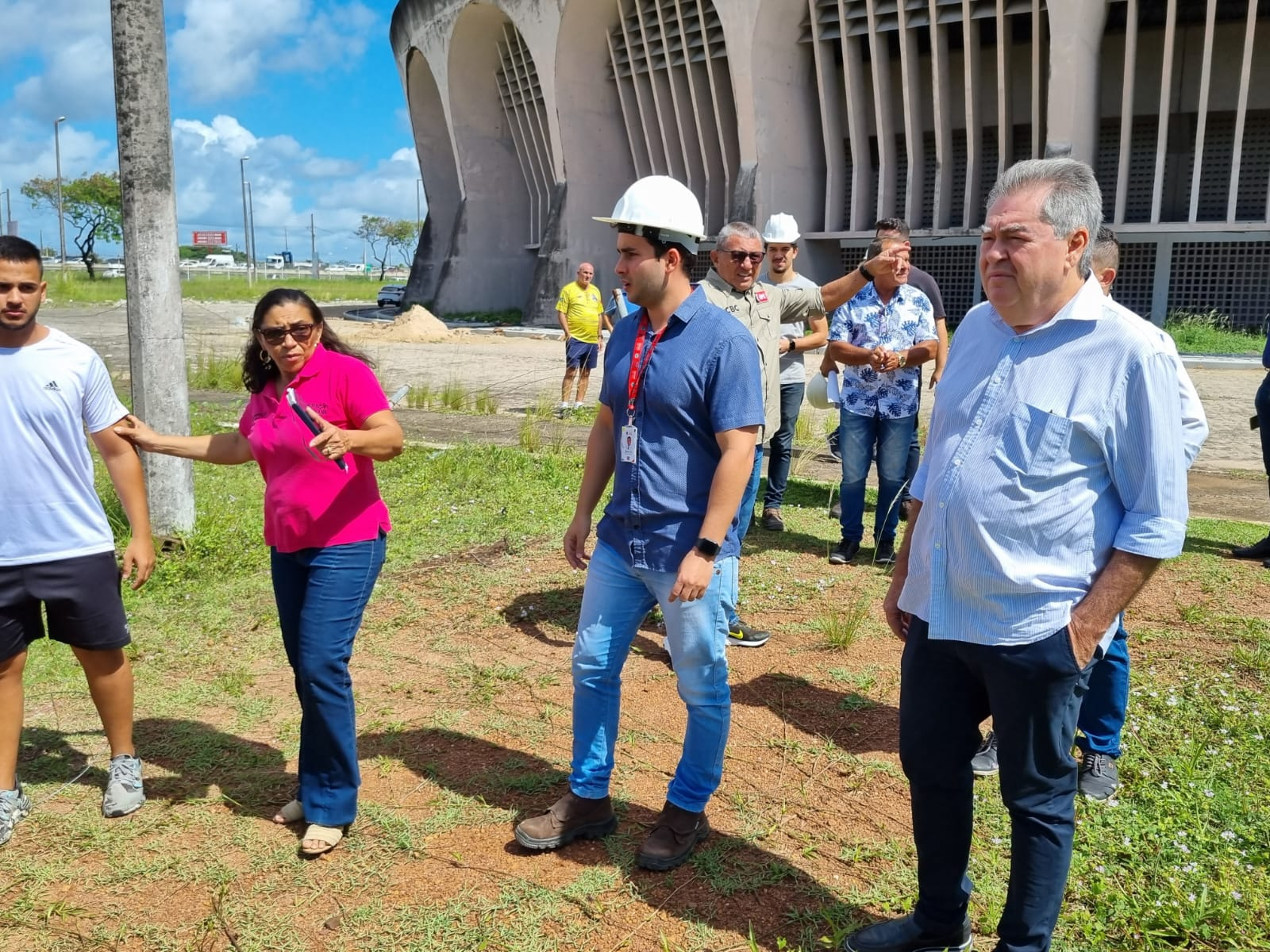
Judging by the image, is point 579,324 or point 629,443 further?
point 579,324

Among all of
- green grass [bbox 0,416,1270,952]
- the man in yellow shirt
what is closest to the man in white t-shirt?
green grass [bbox 0,416,1270,952]

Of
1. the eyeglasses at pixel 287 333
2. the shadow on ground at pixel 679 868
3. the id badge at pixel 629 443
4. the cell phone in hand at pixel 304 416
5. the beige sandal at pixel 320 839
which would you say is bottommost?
the shadow on ground at pixel 679 868

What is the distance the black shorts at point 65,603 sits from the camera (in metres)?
3.32

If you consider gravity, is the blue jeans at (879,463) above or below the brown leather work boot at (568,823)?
above

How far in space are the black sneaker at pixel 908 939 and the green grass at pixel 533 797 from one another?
0.13 metres

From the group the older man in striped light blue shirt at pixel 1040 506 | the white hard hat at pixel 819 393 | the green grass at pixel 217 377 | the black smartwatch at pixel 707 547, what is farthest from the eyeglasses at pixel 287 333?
the green grass at pixel 217 377

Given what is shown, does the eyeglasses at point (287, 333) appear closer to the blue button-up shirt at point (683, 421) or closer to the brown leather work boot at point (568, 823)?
the blue button-up shirt at point (683, 421)

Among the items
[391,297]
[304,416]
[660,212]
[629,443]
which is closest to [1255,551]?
[629,443]

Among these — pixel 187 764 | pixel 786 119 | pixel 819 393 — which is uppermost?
pixel 786 119

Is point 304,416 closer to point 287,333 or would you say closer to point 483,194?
point 287,333

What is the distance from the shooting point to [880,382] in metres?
6.27

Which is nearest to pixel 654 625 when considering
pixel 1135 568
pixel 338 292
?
pixel 1135 568

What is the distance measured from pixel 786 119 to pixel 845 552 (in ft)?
69.4

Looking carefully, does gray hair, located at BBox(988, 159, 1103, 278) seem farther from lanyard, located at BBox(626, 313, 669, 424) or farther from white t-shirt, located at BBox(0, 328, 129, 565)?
white t-shirt, located at BBox(0, 328, 129, 565)
